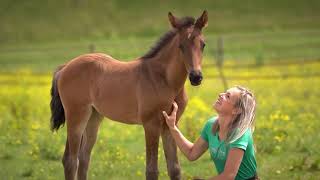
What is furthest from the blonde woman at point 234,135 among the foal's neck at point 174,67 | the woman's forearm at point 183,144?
the foal's neck at point 174,67

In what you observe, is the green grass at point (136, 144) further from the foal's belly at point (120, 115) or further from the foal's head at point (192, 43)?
the foal's head at point (192, 43)

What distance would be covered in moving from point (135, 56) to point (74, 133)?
57.5 feet

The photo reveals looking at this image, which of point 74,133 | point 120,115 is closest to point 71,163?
point 74,133

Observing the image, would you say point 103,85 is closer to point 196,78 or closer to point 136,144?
point 196,78

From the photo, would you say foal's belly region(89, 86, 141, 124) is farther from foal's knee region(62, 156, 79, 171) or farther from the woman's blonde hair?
the woman's blonde hair

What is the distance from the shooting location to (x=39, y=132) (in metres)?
12.6

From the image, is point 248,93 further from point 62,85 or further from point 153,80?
point 62,85

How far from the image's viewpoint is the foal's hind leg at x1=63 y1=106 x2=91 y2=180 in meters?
8.30

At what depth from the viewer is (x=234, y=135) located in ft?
18.6

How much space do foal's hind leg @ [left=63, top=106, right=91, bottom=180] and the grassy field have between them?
94 cm

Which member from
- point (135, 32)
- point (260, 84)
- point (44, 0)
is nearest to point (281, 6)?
point (135, 32)

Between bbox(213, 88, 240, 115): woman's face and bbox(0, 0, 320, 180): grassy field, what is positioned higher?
bbox(213, 88, 240, 115): woman's face

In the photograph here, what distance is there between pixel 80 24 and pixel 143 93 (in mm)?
38082

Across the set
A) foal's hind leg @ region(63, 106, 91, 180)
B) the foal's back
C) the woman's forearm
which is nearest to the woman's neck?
the woman's forearm
